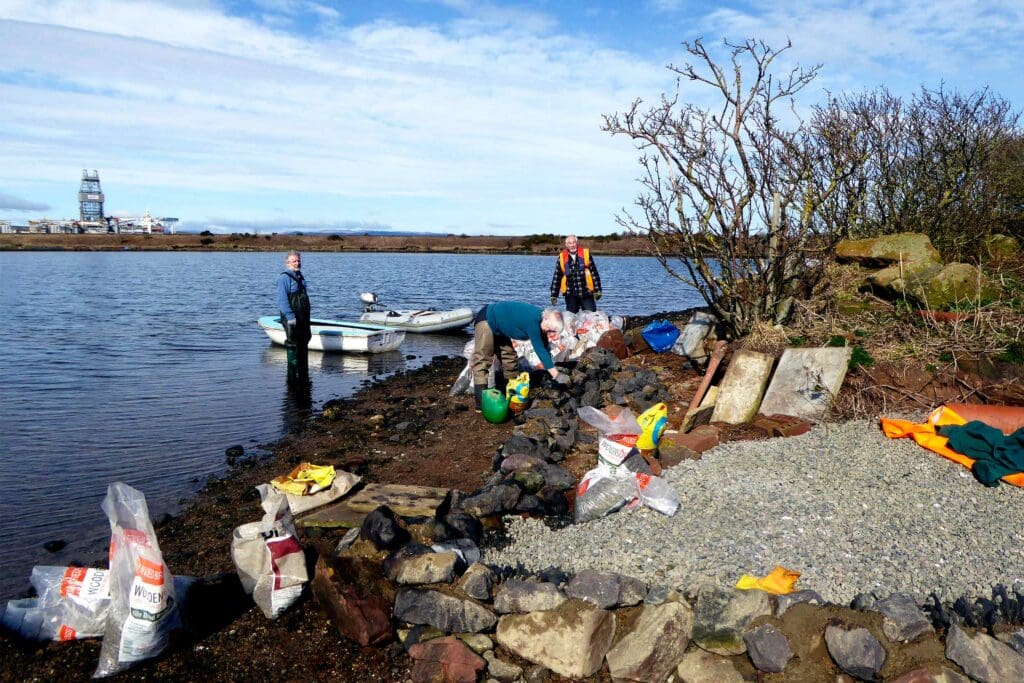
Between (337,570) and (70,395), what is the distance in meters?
11.0

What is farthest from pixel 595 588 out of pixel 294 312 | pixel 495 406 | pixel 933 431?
pixel 294 312

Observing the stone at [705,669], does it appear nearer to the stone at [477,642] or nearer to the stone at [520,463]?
the stone at [477,642]

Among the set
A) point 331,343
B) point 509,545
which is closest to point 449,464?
point 509,545

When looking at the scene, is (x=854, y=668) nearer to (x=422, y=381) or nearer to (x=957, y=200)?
(x=422, y=381)

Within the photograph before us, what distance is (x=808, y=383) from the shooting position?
7.91 meters

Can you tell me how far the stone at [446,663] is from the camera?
441 centimetres

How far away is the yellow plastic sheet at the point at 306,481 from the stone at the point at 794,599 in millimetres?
3970

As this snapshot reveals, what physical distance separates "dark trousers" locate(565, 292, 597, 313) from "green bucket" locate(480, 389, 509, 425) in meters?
4.39

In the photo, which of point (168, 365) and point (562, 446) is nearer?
point (562, 446)

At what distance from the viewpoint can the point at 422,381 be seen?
1461 cm

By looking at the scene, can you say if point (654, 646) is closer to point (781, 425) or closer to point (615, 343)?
point (781, 425)

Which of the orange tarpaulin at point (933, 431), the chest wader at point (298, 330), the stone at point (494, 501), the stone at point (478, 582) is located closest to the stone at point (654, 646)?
the stone at point (478, 582)

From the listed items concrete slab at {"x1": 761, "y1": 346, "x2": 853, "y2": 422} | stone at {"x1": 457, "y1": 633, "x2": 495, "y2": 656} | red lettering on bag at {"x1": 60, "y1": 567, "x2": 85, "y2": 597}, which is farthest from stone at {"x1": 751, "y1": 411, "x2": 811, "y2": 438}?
red lettering on bag at {"x1": 60, "y1": 567, "x2": 85, "y2": 597}

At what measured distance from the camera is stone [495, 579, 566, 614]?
4617mm
